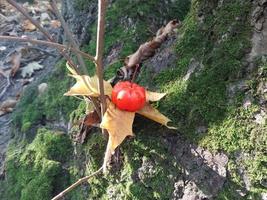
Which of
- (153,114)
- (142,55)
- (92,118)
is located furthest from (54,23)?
(153,114)

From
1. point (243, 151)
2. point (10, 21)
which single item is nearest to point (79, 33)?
point (243, 151)

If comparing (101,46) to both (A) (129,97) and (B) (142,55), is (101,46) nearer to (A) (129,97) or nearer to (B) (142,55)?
(A) (129,97)

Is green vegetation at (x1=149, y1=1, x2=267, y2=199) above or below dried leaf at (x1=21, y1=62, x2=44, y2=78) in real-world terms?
above

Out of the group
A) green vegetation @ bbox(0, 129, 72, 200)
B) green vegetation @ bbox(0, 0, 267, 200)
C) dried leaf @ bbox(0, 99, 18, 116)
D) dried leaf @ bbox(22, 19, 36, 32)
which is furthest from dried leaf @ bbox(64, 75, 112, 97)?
dried leaf @ bbox(22, 19, 36, 32)

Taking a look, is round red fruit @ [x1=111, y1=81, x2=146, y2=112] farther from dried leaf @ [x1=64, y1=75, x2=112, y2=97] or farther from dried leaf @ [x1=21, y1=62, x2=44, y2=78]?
dried leaf @ [x1=21, y1=62, x2=44, y2=78]

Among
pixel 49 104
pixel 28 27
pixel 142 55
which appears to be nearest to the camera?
pixel 142 55

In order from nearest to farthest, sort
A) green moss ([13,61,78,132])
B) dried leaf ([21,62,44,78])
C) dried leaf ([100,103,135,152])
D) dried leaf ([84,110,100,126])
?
dried leaf ([100,103,135,152]), dried leaf ([84,110,100,126]), green moss ([13,61,78,132]), dried leaf ([21,62,44,78])
